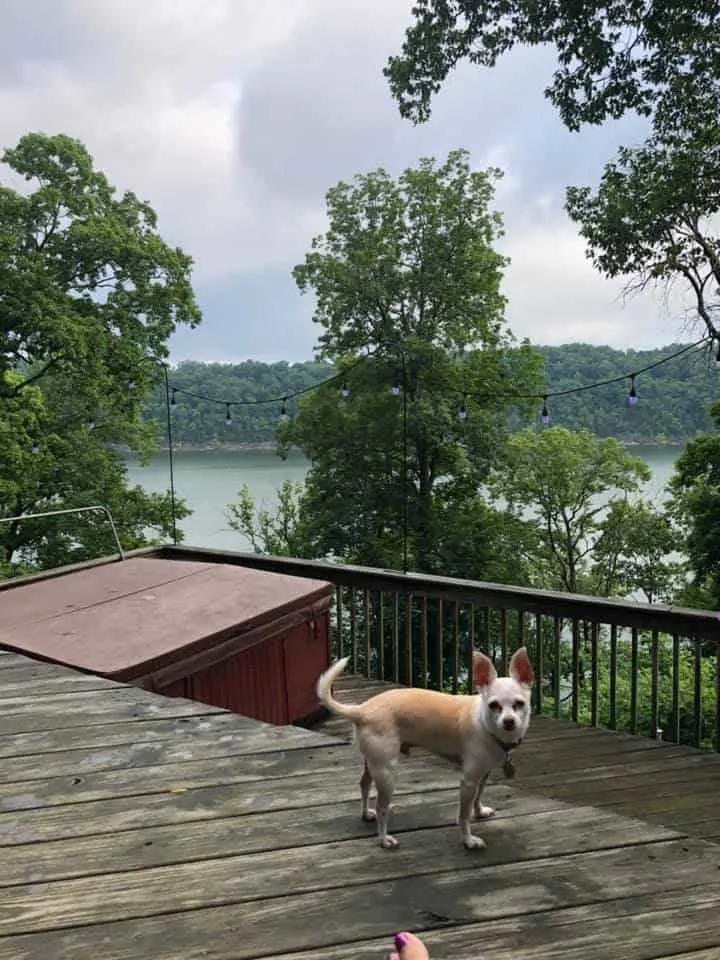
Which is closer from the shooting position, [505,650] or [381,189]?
[505,650]

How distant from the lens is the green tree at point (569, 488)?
59.3ft

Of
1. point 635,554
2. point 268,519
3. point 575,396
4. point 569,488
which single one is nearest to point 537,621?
point 575,396

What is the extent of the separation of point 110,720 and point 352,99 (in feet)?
36.1

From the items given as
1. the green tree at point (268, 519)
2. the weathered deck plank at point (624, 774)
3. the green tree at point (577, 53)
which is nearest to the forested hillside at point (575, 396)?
the green tree at point (577, 53)

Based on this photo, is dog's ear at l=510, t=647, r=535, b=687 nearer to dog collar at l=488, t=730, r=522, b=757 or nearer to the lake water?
dog collar at l=488, t=730, r=522, b=757

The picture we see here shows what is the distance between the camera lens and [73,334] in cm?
1213

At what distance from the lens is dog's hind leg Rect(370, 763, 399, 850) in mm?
1413

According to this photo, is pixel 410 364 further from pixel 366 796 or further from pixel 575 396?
pixel 366 796

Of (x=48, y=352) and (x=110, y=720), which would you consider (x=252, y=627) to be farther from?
(x=48, y=352)

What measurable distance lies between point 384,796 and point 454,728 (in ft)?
0.61

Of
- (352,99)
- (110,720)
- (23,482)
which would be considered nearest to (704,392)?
(352,99)

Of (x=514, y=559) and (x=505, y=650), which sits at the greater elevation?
(x=505, y=650)

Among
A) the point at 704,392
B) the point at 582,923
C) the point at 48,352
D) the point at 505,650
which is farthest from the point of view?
the point at 48,352

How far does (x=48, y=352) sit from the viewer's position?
13086mm
